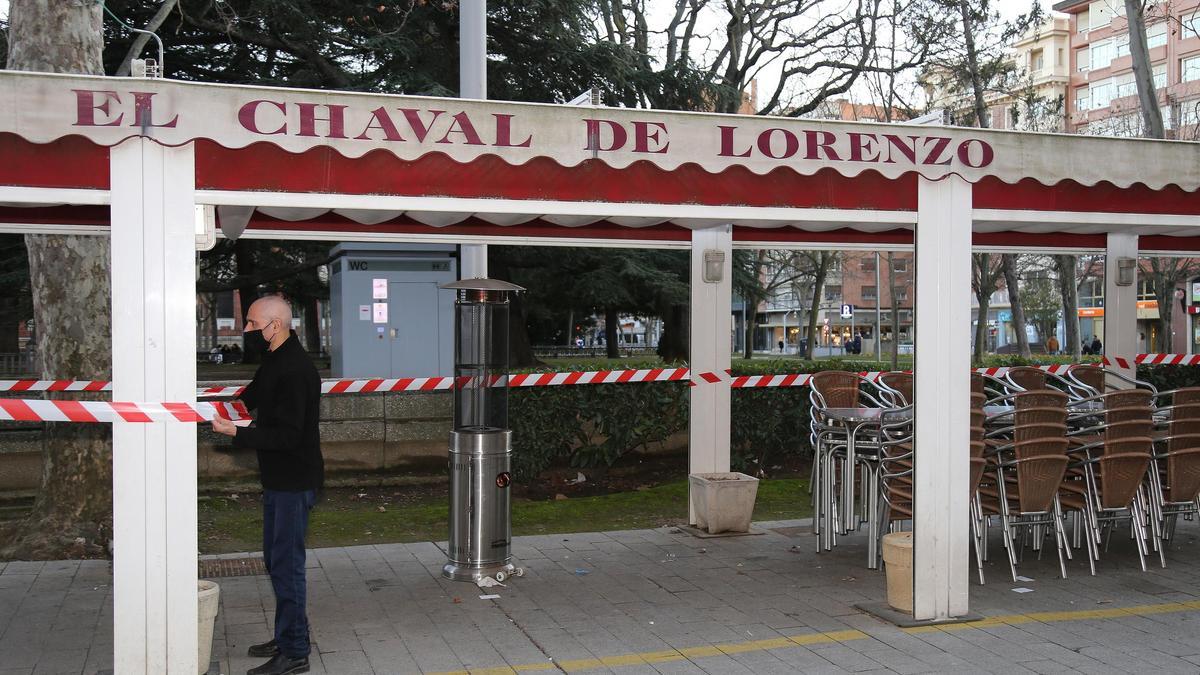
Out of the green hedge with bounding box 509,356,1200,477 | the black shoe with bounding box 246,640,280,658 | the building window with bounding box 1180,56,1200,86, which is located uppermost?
the building window with bounding box 1180,56,1200,86

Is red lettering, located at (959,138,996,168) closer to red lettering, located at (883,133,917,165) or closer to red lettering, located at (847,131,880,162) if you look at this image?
red lettering, located at (883,133,917,165)

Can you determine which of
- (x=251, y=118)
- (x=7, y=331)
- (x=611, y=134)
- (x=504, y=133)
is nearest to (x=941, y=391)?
(x=611, y=134)

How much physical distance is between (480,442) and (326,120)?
2.79 m

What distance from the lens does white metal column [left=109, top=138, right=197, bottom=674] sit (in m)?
4.45

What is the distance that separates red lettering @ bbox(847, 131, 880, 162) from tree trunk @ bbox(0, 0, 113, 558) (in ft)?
18.1

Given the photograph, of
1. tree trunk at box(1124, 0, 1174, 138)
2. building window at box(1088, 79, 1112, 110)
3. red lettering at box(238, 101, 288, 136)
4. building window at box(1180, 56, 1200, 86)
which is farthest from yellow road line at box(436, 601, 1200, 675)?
building window at box(1088, 79, 1112, 110)

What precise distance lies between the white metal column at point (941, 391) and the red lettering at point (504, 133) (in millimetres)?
2282

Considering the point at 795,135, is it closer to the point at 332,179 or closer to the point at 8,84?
the point at 332,179

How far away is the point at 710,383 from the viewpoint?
851cm

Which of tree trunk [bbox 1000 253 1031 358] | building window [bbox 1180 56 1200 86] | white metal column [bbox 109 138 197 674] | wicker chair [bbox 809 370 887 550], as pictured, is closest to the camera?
white metal column [bbox 109 138 197 674]

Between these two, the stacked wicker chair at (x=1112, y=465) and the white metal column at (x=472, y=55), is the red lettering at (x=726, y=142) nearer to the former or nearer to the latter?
the stacked wicker chair at (x=1112, y=465)

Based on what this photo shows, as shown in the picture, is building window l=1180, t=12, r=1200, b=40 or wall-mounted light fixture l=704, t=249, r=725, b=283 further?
building window l=1180, t=12, r=1200, b=40

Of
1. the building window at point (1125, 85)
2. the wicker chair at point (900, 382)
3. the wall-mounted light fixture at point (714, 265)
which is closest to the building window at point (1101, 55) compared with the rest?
the building window at point (1125, 85)

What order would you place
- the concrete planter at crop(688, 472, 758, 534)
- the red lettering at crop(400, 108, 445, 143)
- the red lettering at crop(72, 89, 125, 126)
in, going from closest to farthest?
the red lettering at crop(72, 89, 125, 126) < the red lettering at crop(400, 108, 445, 143) < the concrete planter at crop(688, 472, 758, 534)
